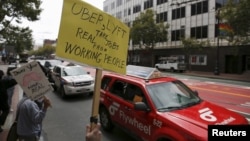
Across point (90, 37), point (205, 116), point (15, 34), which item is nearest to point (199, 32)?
point (15, 34)

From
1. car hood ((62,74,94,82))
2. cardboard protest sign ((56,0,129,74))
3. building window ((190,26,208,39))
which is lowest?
car hood ((62,74,94,82))

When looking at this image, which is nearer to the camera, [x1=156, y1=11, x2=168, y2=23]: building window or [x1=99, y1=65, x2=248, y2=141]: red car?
[x1=99, y1=65, x2=248, y2=141]: red car

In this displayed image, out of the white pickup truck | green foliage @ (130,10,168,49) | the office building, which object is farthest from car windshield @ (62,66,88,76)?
green foliage @ (130,10,168,49)

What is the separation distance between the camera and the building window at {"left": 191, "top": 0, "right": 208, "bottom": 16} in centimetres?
4206

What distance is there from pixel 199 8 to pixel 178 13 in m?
5.45

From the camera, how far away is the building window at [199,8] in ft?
138

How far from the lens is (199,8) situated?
4325 centimetres

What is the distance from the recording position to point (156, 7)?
5472cm

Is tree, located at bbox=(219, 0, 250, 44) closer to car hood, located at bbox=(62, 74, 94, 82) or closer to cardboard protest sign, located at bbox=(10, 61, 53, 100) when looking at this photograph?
car hood, located at bbox=(62, 74, 94, 82)

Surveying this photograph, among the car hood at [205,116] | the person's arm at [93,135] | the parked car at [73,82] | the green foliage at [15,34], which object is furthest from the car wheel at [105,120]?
the green foliage at [15,34]

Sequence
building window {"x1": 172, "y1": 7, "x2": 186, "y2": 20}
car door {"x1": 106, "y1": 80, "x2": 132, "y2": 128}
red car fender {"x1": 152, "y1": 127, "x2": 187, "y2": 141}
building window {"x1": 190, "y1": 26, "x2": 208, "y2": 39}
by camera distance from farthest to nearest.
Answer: building window {"x1": 172, "y1": 7, "x2": 186, "y2": 20}, building window {"x1": 190, "y1": 26, "x2": 208, "y2": 39}, car door {"x1": 106, "y1": 80, "x2": 132, "y2": 128}, red car fender {"x1": 152, "y1": 127, "x2": 187, "y2": 141}

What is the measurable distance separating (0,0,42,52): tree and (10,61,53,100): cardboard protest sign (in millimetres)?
18280

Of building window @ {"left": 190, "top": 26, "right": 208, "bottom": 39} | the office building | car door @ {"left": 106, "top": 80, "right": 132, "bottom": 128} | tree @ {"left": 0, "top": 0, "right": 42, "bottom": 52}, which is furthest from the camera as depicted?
building window @ {"left": 190, "top": 26, "right": 208, "bottom": 39}

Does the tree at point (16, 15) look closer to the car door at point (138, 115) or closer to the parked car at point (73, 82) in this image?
the parked car at point (73, 82)
